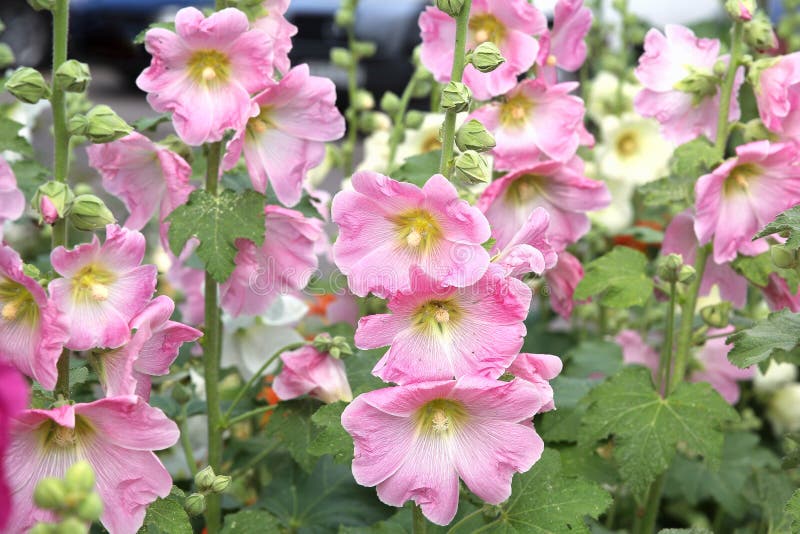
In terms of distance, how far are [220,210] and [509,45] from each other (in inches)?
22.4

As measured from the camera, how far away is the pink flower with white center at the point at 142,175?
1.66m

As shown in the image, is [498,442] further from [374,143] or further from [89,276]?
[374,143]

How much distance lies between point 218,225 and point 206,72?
219 mm

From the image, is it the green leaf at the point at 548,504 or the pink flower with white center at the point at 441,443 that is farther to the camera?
the green leaf at the point at 548,504

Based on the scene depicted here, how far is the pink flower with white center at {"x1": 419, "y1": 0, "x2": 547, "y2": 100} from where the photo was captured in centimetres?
180

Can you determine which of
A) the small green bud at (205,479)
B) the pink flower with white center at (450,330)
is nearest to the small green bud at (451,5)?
the pink flower with white center at (450,330)

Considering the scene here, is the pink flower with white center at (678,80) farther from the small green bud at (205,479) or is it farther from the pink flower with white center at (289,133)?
the small green bud at (205,479)

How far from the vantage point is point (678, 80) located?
1881mm

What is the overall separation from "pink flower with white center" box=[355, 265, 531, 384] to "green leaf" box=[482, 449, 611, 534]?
27cm

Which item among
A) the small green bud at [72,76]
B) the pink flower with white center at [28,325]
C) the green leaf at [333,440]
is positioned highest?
the small green bud at [72,76]

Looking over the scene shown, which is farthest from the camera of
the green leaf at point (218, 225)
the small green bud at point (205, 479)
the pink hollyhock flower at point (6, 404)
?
the green leaf at point (218, 225)

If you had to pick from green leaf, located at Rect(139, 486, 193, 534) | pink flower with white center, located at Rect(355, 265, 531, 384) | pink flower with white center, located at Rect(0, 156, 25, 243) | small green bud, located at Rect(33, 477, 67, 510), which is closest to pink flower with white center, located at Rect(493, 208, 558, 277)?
pink flower with white center, located at Rect(355, 265, 531, 384)

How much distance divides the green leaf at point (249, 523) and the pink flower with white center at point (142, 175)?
1.55 ft

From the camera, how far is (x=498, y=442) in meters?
1.36
